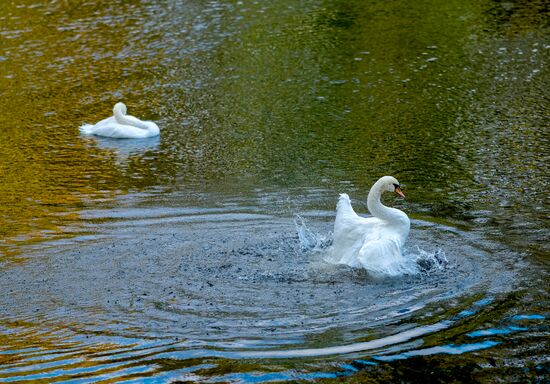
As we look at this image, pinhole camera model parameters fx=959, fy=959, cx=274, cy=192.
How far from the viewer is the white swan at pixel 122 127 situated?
59.9ft

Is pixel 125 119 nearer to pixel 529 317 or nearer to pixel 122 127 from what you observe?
pixel 122 127

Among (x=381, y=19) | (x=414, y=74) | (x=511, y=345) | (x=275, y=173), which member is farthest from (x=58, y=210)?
(x=381, y=19)

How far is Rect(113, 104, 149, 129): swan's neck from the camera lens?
18422mm

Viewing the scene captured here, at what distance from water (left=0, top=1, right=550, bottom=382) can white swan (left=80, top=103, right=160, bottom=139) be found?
1.21 ft

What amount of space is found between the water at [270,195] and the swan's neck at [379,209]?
576 mm

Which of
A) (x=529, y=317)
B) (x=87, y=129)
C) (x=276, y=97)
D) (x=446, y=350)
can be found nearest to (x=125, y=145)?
(x=87, y=129)

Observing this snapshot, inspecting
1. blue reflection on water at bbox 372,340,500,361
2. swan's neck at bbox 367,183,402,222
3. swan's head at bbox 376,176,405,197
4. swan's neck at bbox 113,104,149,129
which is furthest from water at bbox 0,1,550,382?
swan's head at bbox 376,176,405,197

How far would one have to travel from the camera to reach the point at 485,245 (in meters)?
11.5

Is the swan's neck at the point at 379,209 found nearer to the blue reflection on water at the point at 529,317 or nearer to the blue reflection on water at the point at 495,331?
the blue reflection on water at the point at 529,317

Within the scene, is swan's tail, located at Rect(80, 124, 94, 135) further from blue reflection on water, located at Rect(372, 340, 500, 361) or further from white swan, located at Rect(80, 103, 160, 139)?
blue reflection on water, located at Rect(372, 340, 500, 361)

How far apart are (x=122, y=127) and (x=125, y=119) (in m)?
0.17

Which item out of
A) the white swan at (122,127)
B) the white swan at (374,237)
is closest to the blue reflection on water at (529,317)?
the white swan at (374,237)

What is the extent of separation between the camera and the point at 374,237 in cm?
1111

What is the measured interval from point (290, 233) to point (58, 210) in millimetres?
3566
